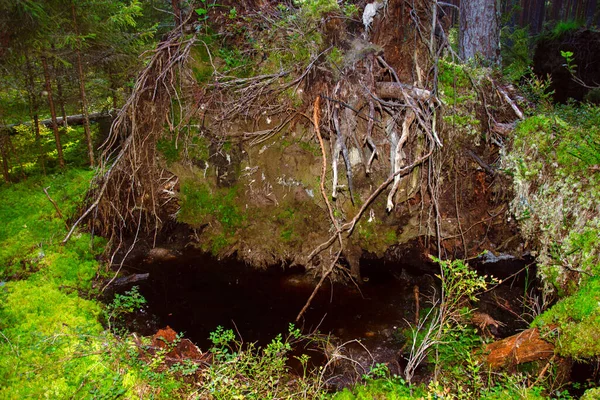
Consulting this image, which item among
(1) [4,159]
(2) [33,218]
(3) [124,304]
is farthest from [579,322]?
(1) [4,159]

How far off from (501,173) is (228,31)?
207 inches

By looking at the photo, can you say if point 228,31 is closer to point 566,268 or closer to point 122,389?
point 122,389

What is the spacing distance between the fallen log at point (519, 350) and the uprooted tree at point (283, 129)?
7.22 ft

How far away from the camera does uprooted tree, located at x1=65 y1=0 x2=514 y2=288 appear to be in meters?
5.42

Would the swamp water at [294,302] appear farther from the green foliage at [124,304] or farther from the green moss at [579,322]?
the green moss at [579,322]

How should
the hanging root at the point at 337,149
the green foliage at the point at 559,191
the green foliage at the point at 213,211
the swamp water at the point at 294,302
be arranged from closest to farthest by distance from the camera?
the green foliage at the point at 559,191, the hanging root at the point at 337,149, the swamp water at the point at 294,302, the green foliage at the point at 213,211

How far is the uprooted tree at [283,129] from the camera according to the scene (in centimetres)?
542

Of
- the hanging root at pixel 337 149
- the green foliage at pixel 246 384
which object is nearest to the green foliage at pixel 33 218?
the green foliage at pixel 246 384

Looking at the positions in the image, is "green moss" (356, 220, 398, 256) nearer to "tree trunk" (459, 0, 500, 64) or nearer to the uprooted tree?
the uprooted tree

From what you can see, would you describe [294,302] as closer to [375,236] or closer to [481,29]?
[375,236]

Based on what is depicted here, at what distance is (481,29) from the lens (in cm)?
674

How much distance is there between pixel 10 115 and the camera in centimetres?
927

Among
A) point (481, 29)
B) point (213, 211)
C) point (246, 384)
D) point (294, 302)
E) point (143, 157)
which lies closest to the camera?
point (246, 384)

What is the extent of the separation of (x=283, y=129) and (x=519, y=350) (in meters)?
4.51
